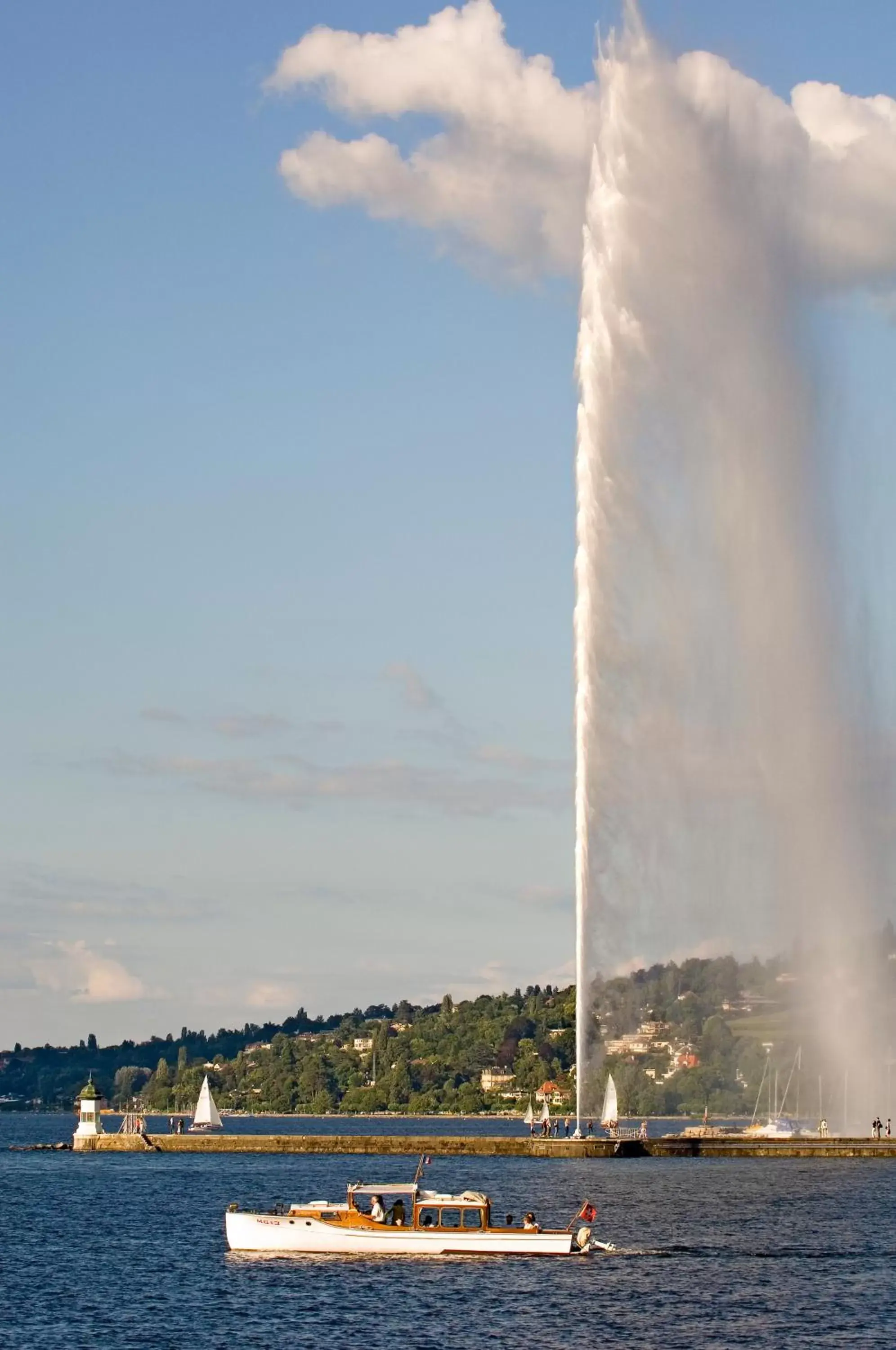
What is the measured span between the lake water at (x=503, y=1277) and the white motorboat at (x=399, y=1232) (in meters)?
0.55

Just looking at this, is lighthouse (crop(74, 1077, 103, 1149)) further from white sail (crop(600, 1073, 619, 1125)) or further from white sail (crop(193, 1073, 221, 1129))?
white sail (crop(600, 1073, 619, 1125))

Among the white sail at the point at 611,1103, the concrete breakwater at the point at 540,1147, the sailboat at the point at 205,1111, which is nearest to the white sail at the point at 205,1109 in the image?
the sailboat at the point at 205,1111

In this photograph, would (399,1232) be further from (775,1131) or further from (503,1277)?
(775,1131)

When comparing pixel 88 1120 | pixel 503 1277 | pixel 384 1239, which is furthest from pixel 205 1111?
pixel 503 1277

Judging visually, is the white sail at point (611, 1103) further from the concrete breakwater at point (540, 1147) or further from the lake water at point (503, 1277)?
the lake water at point (503, 1277)

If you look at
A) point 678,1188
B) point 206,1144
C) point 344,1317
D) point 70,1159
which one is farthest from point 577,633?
point 70,1159

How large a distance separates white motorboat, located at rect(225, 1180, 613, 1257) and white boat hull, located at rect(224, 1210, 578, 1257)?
22 millimetres

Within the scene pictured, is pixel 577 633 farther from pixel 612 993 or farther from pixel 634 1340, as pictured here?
pixel 634 1340

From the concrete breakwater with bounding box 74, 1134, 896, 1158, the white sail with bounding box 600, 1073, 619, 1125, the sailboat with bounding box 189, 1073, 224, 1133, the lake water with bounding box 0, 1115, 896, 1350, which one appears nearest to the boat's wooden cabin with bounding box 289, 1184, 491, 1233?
the lake water with bounding box 0, 1115, 896, 1350

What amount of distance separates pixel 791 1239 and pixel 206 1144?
2548 inches

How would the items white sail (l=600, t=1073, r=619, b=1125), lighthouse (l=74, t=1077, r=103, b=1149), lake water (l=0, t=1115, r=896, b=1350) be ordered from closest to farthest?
lake water (l=0, t=1115, r=896, b=1350) < white sail (l=600, t=1073, r=619, b=1125) < lighthouse (l=74, t=1077, r=103, b=1149)

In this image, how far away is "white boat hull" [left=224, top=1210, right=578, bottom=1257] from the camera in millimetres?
72562

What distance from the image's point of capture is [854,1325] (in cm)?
5906

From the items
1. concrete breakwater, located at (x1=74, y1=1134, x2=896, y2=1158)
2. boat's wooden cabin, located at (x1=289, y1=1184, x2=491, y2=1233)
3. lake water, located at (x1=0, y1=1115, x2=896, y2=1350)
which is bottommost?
lake water, located at (x1=0, y1=1115, x2=896, y2=1350)
